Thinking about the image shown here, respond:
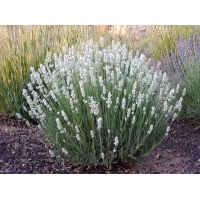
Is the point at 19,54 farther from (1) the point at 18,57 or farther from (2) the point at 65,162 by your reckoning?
(2) the point at 65,162

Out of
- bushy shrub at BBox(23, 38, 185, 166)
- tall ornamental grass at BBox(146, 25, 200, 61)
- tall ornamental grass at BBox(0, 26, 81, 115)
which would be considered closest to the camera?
bushy shrub at BBox(23, 38, 185, 166)

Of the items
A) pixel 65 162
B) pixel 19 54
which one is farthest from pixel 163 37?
pixel 65 162

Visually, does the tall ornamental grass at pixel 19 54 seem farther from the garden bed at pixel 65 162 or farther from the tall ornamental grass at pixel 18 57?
the garden bed at pixel 65 162

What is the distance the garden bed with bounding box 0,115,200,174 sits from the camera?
299 centimetres

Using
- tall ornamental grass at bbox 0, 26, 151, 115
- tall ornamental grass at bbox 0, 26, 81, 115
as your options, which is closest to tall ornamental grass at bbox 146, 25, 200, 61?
tall ornamental grass at bbox 0, 26, 151, 115

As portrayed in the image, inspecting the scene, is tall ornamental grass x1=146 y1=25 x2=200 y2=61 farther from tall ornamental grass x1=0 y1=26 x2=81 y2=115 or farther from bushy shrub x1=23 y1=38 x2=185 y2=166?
bushy shrub x1=23 y1=38 x2=185 y2=166

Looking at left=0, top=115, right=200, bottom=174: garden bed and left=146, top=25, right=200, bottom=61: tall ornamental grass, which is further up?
left=146, top=25, right=200, bottom=61: tall ornamental grass

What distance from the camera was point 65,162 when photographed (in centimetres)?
311

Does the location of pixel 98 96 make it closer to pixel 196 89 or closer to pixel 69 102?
pixel 69 102

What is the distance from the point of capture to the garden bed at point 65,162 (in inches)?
118

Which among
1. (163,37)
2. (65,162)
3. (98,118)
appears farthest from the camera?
(163,37)

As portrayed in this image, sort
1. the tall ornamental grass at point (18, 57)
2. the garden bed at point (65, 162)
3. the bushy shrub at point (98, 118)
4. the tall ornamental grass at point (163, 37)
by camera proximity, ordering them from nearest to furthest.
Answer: the bushy shrub at point (98, 118)
the garden bed at point (65, 162)
the tall ornamental grass at point (18, 57)
the tall ornamental grass at point (163, 37)

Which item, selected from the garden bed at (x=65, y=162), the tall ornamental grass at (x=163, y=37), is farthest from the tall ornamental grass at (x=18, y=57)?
the tall ornamental grass at (x=163, y=37)

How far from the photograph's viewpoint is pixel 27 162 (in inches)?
122
